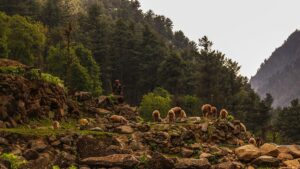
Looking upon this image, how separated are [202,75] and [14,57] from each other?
32.6 metres

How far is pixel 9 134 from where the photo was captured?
73.6ft

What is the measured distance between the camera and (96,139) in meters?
23.8

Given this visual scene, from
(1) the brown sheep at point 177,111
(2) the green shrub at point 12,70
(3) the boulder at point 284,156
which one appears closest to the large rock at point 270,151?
(3) the boulder at point 284,156

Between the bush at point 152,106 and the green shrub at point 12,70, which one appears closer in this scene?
the green shrub at point 12,70

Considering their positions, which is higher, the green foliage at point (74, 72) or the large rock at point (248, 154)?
the green foliage at point (74, 72)

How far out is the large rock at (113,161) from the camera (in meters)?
21.6

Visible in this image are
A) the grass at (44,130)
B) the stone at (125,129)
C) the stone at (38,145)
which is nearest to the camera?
the stone at (38,145)

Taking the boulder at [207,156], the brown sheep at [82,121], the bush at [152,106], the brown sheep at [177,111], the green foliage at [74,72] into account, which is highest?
the green foliage at [74,72]

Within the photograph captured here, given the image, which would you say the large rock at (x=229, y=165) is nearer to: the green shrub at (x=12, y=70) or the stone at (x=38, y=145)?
the stone at (x=38, y=145)

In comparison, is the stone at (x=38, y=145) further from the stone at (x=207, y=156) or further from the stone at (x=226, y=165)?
the stone at (x=226, y=165)

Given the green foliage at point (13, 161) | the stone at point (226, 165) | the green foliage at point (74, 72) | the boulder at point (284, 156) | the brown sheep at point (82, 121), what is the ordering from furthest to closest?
the green foliage at point (74, 72) → the brown sheep at point (82, 121) → the boulder at point (284, 156) → the stone at point (226, 165) → the green foliage at point (13, 161)

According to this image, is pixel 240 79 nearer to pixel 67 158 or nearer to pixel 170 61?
pixel 170 61

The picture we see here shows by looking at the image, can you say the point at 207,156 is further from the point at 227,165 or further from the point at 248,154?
the point at 248,154

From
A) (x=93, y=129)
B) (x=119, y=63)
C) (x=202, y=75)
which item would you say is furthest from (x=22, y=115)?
(x=119, y=63)
